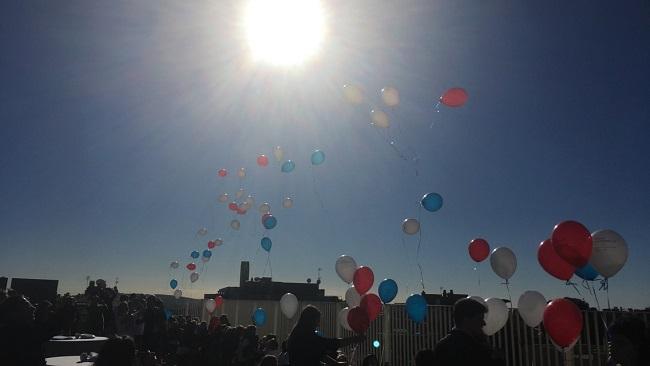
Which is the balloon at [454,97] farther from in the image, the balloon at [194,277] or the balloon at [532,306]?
the balloon at [194,277]

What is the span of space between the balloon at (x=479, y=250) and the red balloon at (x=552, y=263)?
1.47m

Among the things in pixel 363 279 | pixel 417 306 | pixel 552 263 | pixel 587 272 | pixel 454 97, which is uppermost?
pixel 454 97

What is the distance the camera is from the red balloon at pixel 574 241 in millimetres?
5176

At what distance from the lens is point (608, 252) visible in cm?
524

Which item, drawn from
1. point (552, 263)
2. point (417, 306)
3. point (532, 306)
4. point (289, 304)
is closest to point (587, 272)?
point (552, 263)

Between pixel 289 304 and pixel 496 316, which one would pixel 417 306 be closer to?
pixel 496 316

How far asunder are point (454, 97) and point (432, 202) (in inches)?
73.4

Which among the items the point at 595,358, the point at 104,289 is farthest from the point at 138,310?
the point at 595,358

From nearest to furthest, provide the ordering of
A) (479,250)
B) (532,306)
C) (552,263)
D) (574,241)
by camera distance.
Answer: (574,241), (552,263), (532,306), (479,250)

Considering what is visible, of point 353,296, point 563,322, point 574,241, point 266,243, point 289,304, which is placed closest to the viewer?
point 563,322

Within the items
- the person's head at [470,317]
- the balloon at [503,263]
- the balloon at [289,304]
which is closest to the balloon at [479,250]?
the balloon at [503,263]

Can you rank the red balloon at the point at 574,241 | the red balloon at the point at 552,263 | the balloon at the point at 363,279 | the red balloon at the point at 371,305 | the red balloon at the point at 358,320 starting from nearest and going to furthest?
the red balloon at the point at 574,241, the red balloon at the point at 358,320, the red balloon at the point at 552,263, the red balloon at the point at 371,305, the balloon at the point at 363,279

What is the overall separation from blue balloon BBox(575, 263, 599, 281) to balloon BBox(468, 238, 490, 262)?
1.79 metres

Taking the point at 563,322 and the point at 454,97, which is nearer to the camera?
the point at 563,322
